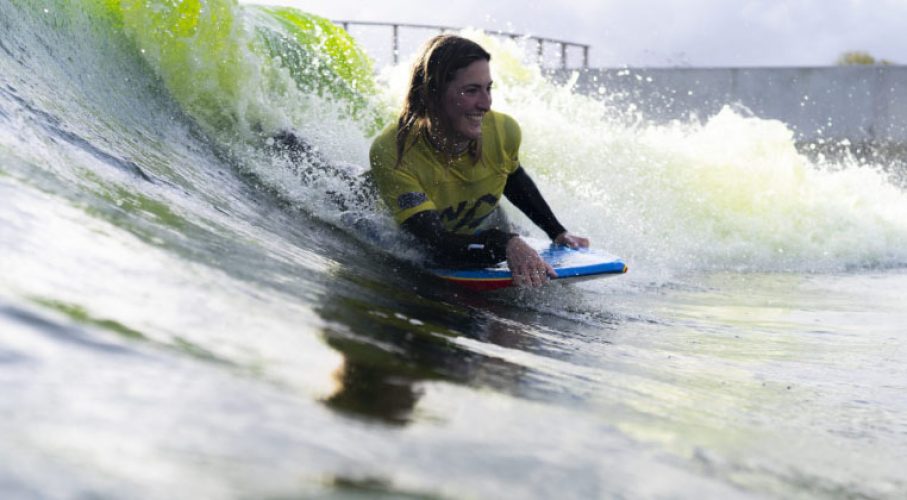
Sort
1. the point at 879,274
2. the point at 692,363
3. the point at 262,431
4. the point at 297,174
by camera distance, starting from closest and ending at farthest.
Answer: the point at 262,431 < the point at 692,363 < the point at 297,174 < the point at 879,274

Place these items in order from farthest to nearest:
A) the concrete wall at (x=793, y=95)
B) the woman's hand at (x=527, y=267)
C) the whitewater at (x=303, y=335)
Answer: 1. the concrete wall at (x=793, y=95)
2. the woman's hand at (x=527, y=267)
3. the whitewater at (x=303, y=335)

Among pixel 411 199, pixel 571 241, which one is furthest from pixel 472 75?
pixel 571 241

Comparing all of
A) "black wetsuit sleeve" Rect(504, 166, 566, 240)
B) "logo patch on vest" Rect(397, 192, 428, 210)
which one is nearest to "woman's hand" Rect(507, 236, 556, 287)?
"logo patch on vest" Rect(397, 192, 428, 210)

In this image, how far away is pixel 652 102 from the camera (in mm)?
18594

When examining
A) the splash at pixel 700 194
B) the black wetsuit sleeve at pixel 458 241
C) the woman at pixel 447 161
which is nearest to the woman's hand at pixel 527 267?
the woman at pixel 447 161

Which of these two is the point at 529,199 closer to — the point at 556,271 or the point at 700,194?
the point at 556,271

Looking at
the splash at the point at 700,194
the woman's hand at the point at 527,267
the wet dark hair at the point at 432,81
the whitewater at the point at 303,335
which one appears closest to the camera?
the whitewater at the point at 303,335

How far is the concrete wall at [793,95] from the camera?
17734 mm

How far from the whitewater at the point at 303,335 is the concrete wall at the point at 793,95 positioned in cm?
1096

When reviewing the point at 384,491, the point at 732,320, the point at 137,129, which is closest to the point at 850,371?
the point at 732,320

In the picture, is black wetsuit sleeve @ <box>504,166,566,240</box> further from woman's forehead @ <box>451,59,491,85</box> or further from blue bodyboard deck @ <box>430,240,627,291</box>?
woman's forehead @ <box>451,59,491,85</box>

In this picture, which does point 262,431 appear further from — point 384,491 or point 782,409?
point 782,409

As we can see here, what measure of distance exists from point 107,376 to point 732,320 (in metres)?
3.79

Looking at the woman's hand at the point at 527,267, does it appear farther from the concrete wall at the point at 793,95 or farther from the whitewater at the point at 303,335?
the concrete wall at the point at 793,95
